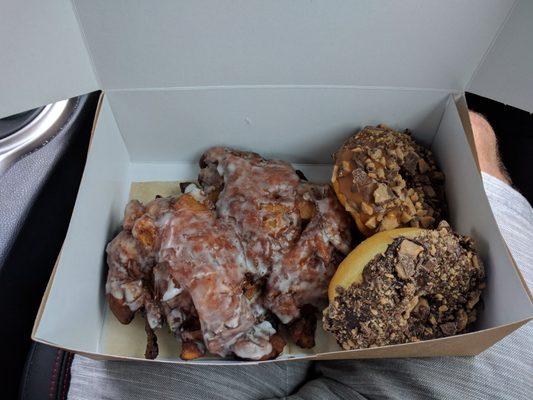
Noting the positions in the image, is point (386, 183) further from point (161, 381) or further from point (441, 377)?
point (161, 381)

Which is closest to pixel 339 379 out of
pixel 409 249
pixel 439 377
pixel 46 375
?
pixel 439 377

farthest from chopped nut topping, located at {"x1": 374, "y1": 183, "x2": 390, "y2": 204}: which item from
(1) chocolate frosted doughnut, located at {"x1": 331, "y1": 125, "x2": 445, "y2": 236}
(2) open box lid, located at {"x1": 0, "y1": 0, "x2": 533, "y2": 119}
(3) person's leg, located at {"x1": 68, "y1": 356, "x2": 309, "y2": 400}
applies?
(3) person's leg, located at {"x1": 68, "y1": 356, "x2": 309, "y2": 400}

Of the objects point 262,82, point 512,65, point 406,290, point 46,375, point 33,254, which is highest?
Result: point 512,65

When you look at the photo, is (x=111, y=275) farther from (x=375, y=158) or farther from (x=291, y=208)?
(x=375, y=158)

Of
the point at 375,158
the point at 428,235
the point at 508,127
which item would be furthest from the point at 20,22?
the point at 508,127

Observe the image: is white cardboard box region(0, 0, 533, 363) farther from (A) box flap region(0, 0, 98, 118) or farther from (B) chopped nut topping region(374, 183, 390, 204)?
(B) chopped nut topping region(374, 183, 390, 204)

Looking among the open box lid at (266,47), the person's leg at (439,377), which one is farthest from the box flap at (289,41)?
the person's leg at (439,377)

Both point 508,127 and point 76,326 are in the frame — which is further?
point 508,127
